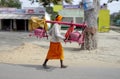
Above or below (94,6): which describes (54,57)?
below

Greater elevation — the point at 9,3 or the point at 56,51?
the point at 9,3

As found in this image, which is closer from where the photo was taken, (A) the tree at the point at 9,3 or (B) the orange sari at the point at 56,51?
(B) the orange sari at the point at 56,51

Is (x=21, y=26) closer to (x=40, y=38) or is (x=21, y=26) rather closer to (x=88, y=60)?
(x=40, y=38)

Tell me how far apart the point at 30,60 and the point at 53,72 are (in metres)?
3.22

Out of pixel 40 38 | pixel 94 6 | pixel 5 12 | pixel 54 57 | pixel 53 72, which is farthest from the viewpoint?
pixel 5 12

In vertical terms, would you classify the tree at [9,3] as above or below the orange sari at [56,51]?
above

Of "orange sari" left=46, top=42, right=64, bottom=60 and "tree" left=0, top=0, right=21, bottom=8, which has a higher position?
"tree" left=0, top=0, right=21, bottom=8

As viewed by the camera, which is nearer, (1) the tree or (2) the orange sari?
(2) the orange sari

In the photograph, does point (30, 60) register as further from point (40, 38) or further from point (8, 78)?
point (40, 38)

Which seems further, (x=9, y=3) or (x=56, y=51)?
(x=9, y=3)

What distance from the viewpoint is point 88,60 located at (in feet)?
41.8

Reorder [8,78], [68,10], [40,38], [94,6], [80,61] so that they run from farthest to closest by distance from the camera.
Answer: [68,10] < [40,38] < [94,6] < [80,61] < [8,78]

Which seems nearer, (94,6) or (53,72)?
(53,72)

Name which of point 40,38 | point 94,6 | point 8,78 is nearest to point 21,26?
point 40,38
